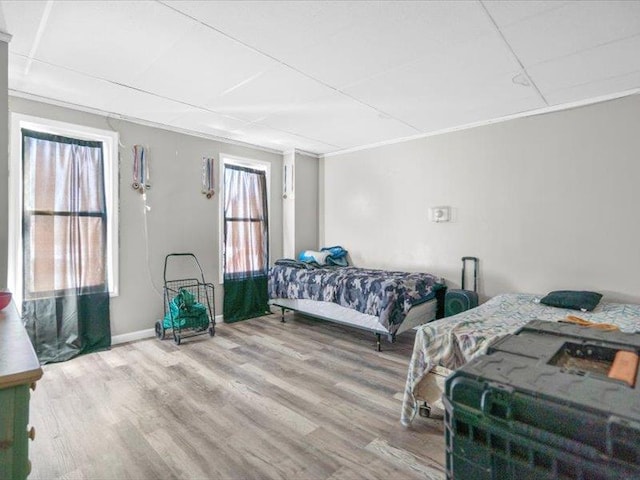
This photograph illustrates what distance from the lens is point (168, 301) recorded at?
161 inches

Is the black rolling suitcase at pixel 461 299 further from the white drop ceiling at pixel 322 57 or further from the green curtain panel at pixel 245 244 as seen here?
the green curtain panel at pixel 245 244

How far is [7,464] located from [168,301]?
3.29 metres

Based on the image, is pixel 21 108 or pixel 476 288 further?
pixel 476 288

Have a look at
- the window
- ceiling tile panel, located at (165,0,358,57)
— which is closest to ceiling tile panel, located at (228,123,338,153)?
the window

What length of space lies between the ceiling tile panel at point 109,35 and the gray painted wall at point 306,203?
2959 mm

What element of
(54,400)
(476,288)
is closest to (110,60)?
(54,400)

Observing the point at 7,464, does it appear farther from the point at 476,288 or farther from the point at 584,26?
the point at 476,288

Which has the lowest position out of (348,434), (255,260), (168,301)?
(348,434)

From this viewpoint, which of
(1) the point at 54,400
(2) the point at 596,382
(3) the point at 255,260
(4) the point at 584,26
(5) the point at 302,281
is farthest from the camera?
(3) the point at 255,260

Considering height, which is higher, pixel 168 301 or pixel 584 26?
pixel 584 26

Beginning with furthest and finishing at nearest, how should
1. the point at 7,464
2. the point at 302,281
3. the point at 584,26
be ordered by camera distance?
the point at 302,281 → the point at 584,26 → the point at 7,464

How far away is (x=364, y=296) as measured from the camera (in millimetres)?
3691

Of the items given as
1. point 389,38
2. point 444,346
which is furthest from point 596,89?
point 444,346

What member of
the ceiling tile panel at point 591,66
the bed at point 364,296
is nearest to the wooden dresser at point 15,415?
the bed at point 364,296
